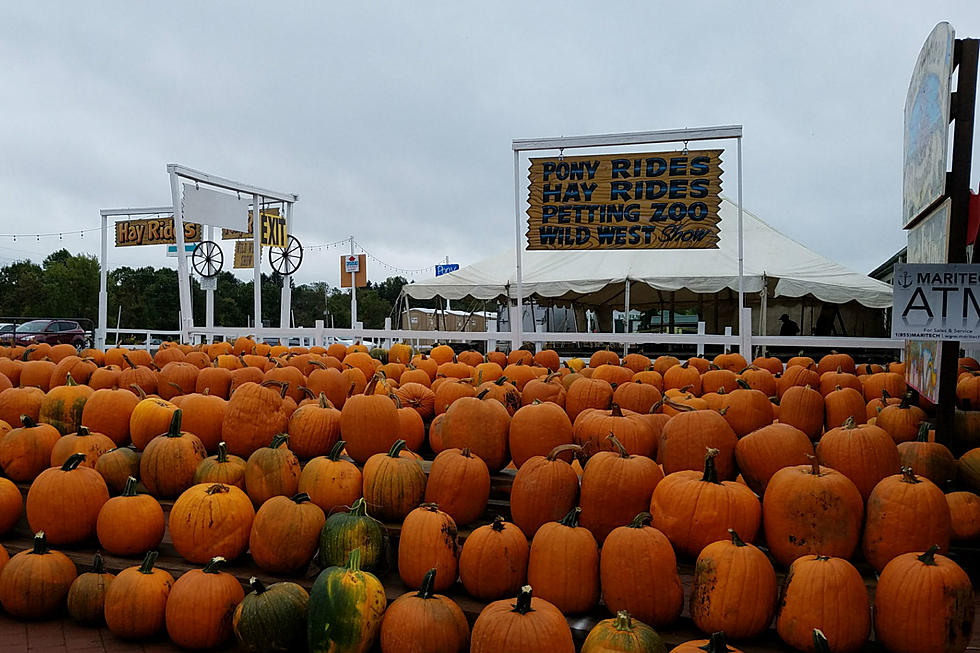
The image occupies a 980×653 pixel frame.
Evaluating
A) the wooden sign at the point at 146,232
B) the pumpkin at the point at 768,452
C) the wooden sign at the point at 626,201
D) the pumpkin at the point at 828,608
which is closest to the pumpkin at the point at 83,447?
the pumpkin at the point at 768,452

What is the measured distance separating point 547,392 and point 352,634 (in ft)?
6.20

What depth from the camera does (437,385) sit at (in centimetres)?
424

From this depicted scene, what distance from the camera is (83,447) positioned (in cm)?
337

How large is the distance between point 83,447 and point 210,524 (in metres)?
1.09

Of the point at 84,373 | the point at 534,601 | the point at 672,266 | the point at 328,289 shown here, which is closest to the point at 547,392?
the point at 534,601

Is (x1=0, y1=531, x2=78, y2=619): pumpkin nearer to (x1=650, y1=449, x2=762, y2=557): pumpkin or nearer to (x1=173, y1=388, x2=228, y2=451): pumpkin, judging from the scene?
(x1=173, y1=388, x2=228, y2=451): pumpkin

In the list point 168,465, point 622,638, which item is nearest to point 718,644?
point 622,638

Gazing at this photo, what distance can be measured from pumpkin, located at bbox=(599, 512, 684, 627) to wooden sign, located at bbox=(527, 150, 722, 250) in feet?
17.4

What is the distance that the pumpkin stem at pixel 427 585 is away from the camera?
224 cm

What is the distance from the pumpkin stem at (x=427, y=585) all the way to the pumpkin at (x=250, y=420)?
1473mm

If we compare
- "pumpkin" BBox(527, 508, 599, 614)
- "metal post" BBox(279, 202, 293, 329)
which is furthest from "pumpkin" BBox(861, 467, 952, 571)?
"metal post" BBox(279, 202, 293, 329)

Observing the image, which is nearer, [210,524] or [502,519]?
[502,519]

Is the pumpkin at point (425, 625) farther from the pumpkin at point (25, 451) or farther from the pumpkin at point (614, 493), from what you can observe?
the pumpkin at point (25, 451)

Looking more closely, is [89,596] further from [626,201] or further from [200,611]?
[626,201]
